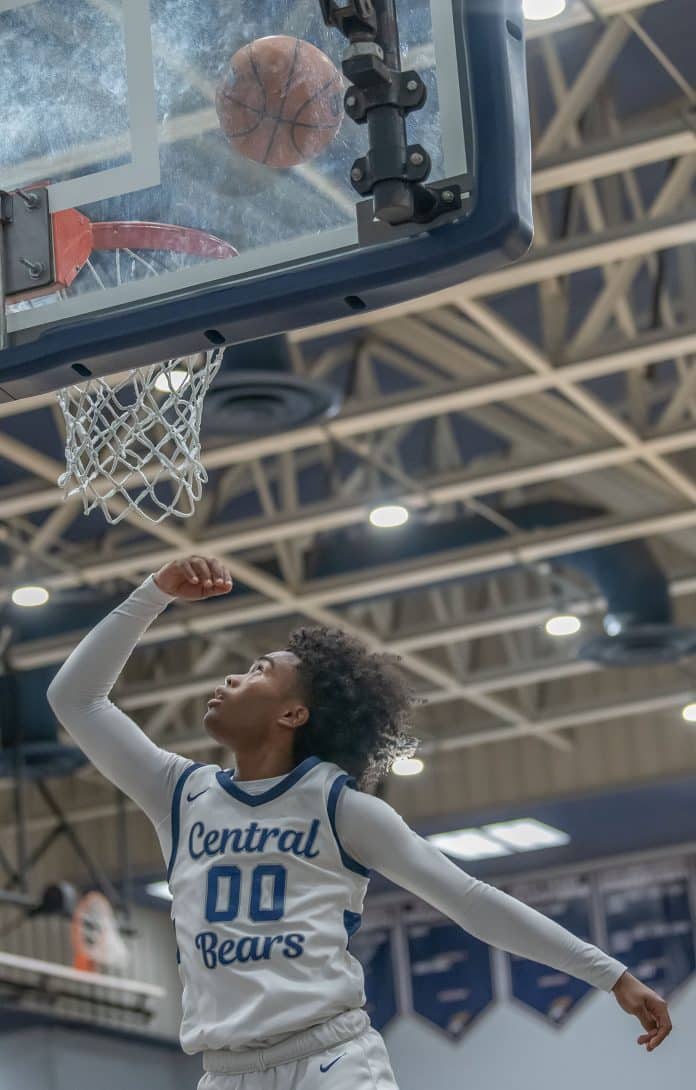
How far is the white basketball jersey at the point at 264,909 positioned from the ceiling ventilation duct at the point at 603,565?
27.4 ft

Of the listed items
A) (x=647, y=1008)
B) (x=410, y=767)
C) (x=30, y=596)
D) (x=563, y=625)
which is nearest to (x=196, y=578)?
(x=647, y=1008)

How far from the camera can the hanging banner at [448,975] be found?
18703 millimetres

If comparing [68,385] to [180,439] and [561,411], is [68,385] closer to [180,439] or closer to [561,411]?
[180,439]

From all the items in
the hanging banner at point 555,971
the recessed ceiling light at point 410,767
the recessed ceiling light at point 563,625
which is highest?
the recessed ceiling light at point 410,767

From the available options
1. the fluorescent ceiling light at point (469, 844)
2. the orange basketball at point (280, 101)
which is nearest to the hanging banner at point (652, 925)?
the fluorescent ceiling light at point (469, 844)

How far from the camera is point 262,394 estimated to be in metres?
9.30

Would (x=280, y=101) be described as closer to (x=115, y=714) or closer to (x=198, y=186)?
(x=198, y=186)

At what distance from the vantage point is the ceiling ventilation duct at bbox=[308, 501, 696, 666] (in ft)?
39.3

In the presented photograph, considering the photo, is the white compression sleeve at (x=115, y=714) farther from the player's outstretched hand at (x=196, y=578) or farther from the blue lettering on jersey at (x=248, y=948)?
the blue lettering on jersey at (x=248, y=948)

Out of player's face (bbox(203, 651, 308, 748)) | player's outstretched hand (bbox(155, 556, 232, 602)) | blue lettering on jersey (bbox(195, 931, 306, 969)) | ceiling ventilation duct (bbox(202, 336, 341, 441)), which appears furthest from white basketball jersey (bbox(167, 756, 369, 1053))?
ceiling ventilation duct (bbox(202, 336, 341, 441))

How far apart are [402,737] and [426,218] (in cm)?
117

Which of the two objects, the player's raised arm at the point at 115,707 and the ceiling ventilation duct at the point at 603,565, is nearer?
the player's raised arm at the point at 115,707

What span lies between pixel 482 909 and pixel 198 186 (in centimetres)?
167

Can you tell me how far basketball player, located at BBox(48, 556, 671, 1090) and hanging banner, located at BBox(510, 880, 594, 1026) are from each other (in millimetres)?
14553
